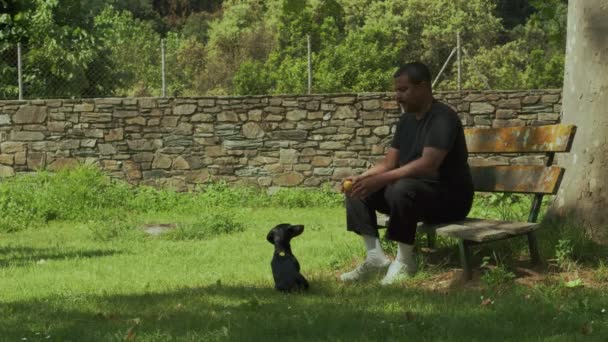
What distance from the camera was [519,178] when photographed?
6637 millimetres

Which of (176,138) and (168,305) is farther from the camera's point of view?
(176,138)

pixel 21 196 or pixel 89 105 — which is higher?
pixel 89 105

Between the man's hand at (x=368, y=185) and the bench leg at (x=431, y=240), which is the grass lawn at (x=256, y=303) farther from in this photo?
the man's hand at (x=368, y=185)

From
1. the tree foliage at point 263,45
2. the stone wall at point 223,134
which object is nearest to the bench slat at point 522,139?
the tree foliage at point 263,45

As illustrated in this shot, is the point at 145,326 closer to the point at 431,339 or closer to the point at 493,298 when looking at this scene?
the point at 431,339

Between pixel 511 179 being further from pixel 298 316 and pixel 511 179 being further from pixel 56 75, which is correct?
pixel 56 75

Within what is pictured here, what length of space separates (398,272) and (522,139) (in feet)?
4.45

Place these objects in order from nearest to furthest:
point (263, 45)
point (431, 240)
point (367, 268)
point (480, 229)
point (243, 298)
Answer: point (243, 298) < point (480, 229) < point (367, 268) < point (431, 240) < point (263, 45)

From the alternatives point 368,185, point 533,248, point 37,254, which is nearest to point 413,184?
point 368,185

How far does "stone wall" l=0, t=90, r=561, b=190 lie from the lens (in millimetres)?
13586

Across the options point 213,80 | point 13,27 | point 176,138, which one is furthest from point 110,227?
point 213,80

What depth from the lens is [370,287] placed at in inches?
236

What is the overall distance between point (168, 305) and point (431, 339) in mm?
1750

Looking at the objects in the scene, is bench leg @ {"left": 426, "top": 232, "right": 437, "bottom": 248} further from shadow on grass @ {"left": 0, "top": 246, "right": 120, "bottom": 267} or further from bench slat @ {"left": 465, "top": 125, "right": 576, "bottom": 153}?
shadow on grass @ {"left": 0, "top": 246, "right": 120, "bottom": 267}
